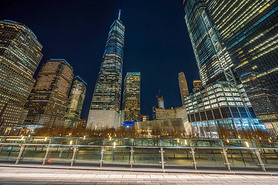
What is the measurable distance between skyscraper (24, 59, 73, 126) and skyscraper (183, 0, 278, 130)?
608 ft

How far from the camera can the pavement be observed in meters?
4.01

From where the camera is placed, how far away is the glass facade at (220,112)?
201 ft

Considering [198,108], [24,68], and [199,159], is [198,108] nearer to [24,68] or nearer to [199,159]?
[199,159]

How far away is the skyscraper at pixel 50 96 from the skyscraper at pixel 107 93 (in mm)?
60714

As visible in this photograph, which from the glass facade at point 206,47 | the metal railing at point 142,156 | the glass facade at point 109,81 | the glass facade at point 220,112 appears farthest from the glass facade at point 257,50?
the glass facade at point 109,81

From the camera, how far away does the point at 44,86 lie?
149 metres

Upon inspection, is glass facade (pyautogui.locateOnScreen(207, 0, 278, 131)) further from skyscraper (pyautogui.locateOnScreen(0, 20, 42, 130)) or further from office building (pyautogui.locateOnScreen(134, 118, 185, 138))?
skyscraper (pyautogui.locateOnScreen(0, 20, 42, 130))

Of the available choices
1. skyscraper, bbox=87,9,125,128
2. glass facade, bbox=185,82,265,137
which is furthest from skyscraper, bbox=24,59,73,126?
glass facade, bbox=185,82,265,137

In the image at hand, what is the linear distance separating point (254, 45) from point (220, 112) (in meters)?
47.0

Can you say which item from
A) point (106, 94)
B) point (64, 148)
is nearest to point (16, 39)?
point (106, 94)

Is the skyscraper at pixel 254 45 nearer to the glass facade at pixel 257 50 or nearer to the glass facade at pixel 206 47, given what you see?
the glass facade at pixel 257 50

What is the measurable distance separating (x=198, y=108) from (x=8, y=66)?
194143 millimetres

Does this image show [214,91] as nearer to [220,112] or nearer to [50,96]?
[220,112]

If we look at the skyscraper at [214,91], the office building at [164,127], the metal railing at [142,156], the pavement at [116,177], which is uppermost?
the skyscraper at [214,91]
